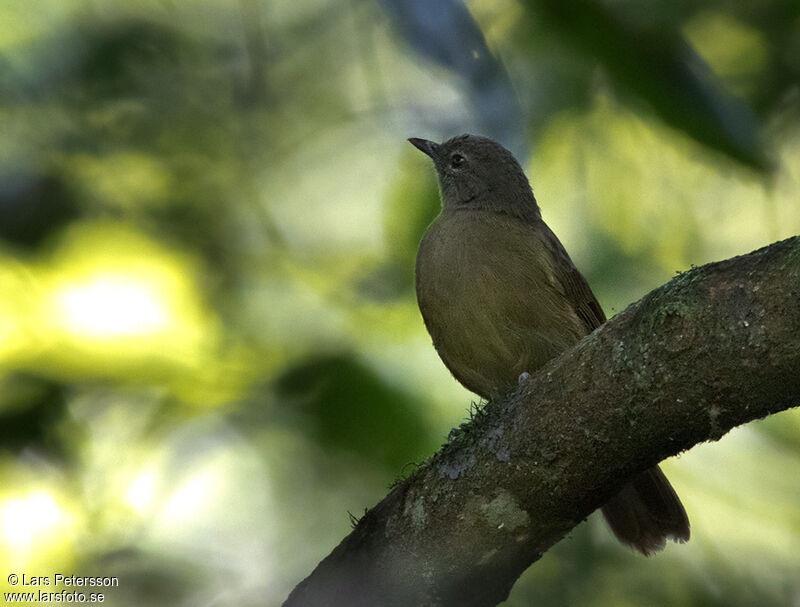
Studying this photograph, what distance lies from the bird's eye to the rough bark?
9.34ft

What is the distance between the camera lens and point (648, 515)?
479 cm

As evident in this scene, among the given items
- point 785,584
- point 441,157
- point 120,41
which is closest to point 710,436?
point 785,584

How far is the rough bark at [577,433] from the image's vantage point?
8.71ft

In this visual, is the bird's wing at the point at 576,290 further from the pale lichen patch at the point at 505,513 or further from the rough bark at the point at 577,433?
the pale lichen patch at the point at 505,513

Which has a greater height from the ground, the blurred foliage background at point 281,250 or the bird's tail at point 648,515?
the blurred foliage background at point 281,250

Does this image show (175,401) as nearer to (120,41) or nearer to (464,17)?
(120,41)

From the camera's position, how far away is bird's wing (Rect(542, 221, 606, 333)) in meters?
5.05

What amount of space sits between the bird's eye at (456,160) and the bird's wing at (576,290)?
1.07 m

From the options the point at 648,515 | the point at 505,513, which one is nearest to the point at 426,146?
the point at 648,515

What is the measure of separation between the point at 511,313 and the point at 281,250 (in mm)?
1268
